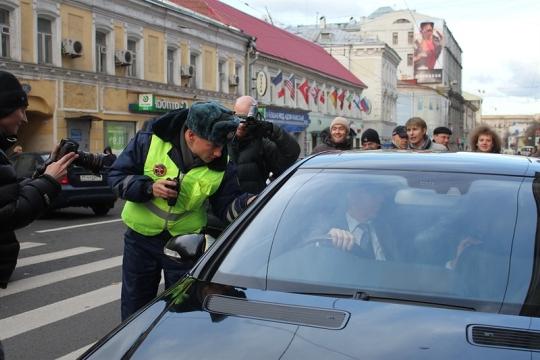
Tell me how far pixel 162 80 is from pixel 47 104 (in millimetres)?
7404

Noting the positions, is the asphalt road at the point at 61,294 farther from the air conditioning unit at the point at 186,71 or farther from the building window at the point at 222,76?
the building window at the point at 222,76

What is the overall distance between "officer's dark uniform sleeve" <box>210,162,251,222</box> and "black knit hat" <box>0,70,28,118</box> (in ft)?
4.66

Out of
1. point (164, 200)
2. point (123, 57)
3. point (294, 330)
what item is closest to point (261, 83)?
point (123, 57)

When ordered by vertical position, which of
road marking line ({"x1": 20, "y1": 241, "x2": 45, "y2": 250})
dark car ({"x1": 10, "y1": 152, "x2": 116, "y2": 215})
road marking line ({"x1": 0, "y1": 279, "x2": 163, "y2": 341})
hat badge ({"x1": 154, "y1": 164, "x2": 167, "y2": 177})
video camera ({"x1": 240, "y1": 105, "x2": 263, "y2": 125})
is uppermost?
video camera ({"x1": 240, "y1": 105, "x2": 263, "y2": 125})

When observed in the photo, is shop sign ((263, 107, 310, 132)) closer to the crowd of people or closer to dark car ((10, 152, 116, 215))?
dark car ((10, 152, 116, 215))

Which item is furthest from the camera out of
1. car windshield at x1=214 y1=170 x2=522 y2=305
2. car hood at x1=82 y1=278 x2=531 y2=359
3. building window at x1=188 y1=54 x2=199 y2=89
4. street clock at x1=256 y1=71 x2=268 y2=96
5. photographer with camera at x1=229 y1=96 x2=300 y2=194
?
street clock at x1=256 y1=71 x2=268 y2=96

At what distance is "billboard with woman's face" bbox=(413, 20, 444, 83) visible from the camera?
92.5 m

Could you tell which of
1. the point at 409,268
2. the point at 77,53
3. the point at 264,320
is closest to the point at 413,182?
the point at 409,268

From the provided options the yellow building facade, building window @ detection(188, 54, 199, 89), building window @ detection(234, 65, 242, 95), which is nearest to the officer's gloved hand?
the yellow building facade

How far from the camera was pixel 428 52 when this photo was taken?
93875mm

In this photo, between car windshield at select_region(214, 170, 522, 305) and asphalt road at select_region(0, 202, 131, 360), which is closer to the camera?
car windshield at select_region(214, 170, 522, 305)

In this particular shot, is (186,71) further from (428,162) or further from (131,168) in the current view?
(428,162)

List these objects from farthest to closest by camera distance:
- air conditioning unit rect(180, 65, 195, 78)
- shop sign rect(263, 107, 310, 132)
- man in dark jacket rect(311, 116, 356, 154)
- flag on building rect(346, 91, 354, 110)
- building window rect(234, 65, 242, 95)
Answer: flag on building rect(346, 91, 354, 110), shop sign rect(263, 107, 310, 132), building window rect(234, 65, 242, 95), air conditioning unit rect(180, 65, 195, 78), man in dark jacket rect(311, 116, 356, 154)

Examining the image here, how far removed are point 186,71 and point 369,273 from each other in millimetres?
28960
